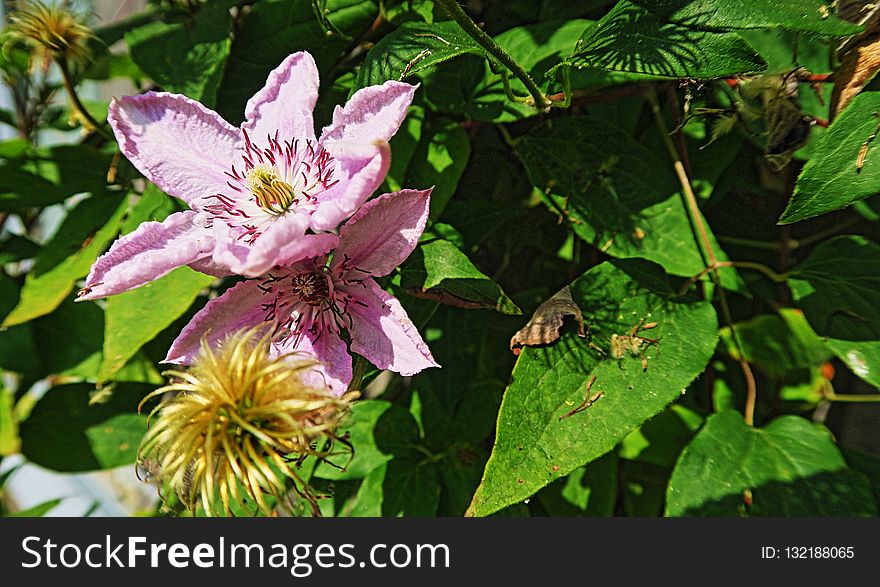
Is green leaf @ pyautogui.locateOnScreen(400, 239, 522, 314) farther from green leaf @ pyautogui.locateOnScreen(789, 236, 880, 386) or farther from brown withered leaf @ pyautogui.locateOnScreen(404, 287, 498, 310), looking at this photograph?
green leaf @ pyautogui.locateOnScreen(789, 236, 880, 386)

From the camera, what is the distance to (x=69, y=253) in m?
0.70

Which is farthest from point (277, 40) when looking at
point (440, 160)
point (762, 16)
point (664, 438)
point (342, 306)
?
point (664, 438)

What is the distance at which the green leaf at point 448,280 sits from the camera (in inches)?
17.7

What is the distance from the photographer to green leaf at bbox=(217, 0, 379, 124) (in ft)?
1.86

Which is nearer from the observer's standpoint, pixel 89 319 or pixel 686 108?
pixel 686 108

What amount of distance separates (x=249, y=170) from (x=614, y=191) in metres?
0.30

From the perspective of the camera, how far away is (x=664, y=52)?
0.43m

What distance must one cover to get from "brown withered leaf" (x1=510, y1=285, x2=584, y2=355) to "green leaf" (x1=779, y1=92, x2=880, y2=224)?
0.15 m

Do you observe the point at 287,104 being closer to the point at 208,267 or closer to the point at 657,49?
the point at 208,267

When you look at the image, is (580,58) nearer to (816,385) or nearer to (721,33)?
(721,33)

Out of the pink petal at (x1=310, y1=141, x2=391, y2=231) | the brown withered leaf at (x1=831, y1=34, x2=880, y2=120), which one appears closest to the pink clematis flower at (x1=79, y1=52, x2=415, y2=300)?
the pink petal at (x1=310, y1=141, x2=391, y2=231)

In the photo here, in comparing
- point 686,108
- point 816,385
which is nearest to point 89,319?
point 686,108

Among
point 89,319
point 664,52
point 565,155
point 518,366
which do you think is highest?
point 664,52

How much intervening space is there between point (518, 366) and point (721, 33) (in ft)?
0.83
